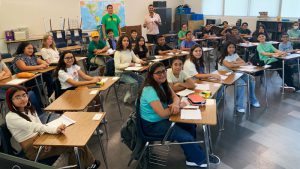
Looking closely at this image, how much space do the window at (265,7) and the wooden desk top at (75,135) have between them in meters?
→ 9.52

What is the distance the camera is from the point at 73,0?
8.97 m

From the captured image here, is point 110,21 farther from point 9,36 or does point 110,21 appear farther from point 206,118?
point 206,118

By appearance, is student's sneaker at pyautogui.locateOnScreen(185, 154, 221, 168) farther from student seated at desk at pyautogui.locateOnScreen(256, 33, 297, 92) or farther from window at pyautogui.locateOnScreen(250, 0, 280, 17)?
window at pyautogui.locateOnScreen(250, 0, 280, 17)

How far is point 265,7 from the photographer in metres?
10.0

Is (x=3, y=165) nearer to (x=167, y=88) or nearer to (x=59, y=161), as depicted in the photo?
(x=59, y=161)

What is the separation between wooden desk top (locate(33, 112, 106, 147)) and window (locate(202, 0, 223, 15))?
1056 cm

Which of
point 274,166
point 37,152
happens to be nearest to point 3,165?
point 37,152

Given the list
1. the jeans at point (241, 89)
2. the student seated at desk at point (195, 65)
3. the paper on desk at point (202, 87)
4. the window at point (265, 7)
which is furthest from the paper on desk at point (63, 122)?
the window at point (265, 7)

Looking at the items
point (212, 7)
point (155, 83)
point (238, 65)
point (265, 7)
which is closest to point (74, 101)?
point (155, 83)

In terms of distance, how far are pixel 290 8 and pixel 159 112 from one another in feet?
29.5

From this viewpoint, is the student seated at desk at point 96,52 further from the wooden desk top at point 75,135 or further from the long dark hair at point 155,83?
the wooden desk top at point 75,135

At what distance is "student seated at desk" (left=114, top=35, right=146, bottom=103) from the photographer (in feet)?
15.4

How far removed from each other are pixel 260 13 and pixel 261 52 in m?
5.07

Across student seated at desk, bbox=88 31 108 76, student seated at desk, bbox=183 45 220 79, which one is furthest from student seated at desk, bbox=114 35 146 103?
student seated at desk, bbox=183 45 220 79
